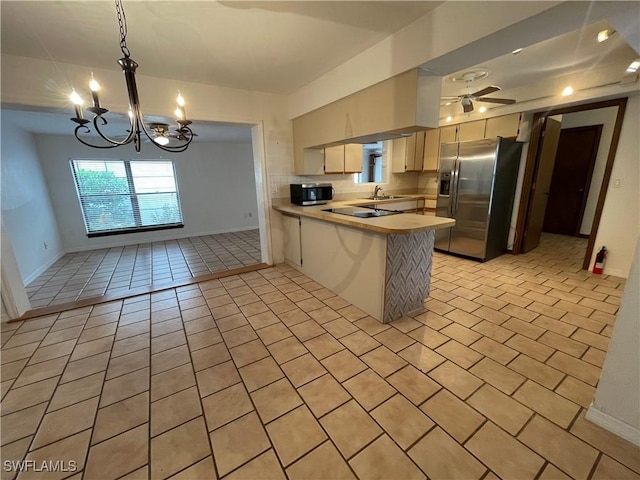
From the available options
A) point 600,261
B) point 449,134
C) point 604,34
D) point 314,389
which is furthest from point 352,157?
point 600,261

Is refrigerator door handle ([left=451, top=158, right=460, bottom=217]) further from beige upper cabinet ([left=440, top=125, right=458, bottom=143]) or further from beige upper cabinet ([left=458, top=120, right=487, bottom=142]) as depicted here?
beige upper cabinet ([left=440, top=125, right=458, bottom=143])

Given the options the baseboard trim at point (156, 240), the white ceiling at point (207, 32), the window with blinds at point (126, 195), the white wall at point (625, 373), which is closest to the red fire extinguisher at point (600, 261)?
the white wall at point (625, 373)

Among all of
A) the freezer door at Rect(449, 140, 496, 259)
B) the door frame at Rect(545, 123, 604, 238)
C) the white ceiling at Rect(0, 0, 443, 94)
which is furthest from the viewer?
the door frame at Rect(545, 123, 604, 238)

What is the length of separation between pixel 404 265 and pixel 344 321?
2.55 ft

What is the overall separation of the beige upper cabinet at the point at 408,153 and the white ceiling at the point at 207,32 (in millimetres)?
2625

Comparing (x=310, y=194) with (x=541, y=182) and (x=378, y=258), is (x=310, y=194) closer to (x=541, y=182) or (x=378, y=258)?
(x=378, y=258)

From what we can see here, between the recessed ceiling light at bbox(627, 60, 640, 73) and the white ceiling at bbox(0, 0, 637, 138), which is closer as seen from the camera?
the white ceiling at bbox(0, 0, 637, 138)

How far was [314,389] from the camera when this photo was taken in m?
1.68

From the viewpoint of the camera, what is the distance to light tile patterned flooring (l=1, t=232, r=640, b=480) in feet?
4.14

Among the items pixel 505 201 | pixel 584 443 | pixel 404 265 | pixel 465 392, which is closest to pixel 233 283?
pixel 404 265

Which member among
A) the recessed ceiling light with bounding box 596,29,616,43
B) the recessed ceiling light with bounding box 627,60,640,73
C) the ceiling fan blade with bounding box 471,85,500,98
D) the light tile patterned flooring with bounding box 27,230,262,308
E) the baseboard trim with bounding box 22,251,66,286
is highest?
the recessed ceiling light with bounding box 596,29,616,43

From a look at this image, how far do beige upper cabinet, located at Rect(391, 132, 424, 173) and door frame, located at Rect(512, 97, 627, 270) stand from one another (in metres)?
1.63

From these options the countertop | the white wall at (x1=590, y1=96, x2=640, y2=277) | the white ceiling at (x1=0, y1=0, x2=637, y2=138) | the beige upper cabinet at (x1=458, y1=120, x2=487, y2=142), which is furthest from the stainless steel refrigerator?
the countertop

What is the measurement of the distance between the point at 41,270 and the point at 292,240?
401 cm
